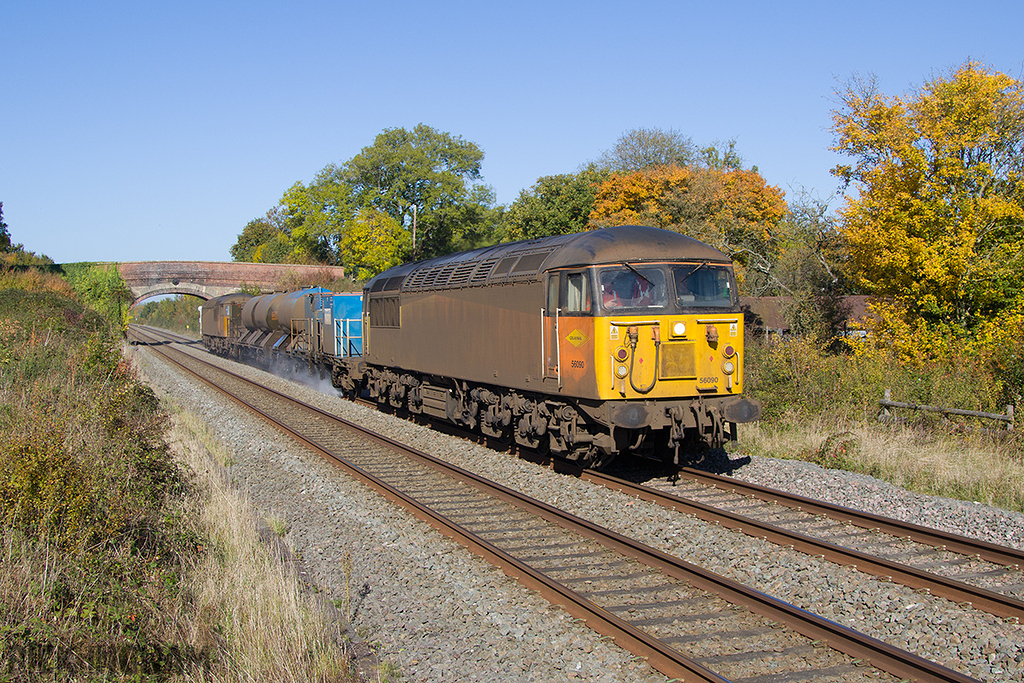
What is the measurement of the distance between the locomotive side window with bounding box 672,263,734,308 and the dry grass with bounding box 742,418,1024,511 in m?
3.39

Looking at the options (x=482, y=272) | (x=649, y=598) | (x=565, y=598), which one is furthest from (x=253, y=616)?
(x=482, y=272)

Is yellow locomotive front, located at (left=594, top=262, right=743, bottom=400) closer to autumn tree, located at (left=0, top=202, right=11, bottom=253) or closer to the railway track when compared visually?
the railway track

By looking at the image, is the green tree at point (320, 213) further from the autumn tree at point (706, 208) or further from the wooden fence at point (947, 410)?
the wooden fence at point (947, 410)

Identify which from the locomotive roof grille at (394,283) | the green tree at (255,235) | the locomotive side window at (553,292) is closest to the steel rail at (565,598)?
the locomotive side window at (553,292)

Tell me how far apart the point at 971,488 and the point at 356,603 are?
8.02m

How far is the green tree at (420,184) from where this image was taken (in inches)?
2394

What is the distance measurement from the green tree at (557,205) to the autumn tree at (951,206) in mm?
21658

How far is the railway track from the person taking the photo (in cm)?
531

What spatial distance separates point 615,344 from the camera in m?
10.1

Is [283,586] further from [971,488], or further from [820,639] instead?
[971,488]

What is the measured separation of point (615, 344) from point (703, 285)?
1.62 m

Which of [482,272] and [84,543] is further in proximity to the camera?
[482,272]

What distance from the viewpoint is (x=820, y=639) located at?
568 centimetres

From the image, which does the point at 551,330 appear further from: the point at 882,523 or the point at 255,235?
the point at 255,235
